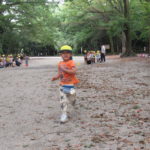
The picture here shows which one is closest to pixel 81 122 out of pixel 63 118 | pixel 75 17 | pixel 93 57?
pixel 63 118

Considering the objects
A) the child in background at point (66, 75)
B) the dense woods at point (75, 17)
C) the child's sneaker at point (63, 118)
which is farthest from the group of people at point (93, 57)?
the child's sneaker at point (63, 118)

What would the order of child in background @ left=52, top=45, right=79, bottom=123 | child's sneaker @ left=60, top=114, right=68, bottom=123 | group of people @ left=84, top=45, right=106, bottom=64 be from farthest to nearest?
1. group of people @ left=84, top=45, right=106, bottom=64
2. child in background @ left=52, top=45, right=79, bottom=123
3. child's sneaker @ left=60, top=114, right=68, bottom=123

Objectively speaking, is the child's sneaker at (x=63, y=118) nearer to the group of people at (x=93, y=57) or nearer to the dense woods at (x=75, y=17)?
the group of people at (x=93, y=57)

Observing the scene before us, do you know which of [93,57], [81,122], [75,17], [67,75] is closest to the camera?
[81,122]

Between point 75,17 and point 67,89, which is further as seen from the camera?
point 75,17

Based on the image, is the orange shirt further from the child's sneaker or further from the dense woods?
the dense woods

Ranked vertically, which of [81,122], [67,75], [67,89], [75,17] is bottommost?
[81,122]

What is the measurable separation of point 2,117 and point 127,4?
2962 cm

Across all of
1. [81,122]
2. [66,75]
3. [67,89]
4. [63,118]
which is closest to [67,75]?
[66,75]

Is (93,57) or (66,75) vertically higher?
(66,75)

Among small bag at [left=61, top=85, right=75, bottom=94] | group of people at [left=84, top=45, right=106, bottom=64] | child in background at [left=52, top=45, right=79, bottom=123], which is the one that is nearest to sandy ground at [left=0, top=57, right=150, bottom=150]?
child in background at [left=52, top=45, right=79, bottom=123]

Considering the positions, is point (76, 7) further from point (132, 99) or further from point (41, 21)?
point (132, 99)

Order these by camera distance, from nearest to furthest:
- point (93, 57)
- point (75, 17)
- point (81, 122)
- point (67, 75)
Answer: point (81, 122)
point (67, 75)
point (93, 57)
point (75, 17)

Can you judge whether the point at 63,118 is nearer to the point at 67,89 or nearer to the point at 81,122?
the point at 81,122
